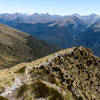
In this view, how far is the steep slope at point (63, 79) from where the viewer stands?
754 inches

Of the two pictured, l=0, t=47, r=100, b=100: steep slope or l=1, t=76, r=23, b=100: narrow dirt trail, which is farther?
l=1, t=76, r=23, b=100: narrow dirt trail

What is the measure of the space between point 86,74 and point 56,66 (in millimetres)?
6604

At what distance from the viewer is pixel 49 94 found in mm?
18812

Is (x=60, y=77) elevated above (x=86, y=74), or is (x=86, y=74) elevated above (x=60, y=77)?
(x=60, y=77)

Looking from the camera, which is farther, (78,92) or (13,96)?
(78,92)

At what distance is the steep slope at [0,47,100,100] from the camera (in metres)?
19.1

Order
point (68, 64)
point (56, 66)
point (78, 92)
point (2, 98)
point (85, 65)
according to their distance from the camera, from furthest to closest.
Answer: point (85, 65), point (68, 64), point (56, 66), point (78, 92), point (2, 98)

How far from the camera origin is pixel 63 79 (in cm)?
2266

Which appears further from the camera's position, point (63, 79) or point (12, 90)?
point (63, 79)

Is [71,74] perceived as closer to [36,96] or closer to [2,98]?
[36,96]

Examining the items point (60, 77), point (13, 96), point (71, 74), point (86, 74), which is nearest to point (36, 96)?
point (13, 96)

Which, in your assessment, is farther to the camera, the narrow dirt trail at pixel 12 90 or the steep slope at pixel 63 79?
the narrow dirt trail at pixel 12 90

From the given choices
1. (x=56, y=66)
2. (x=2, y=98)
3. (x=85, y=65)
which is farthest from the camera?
(x=85, y=65)

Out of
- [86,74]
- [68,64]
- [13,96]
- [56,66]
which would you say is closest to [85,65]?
[86,74]
